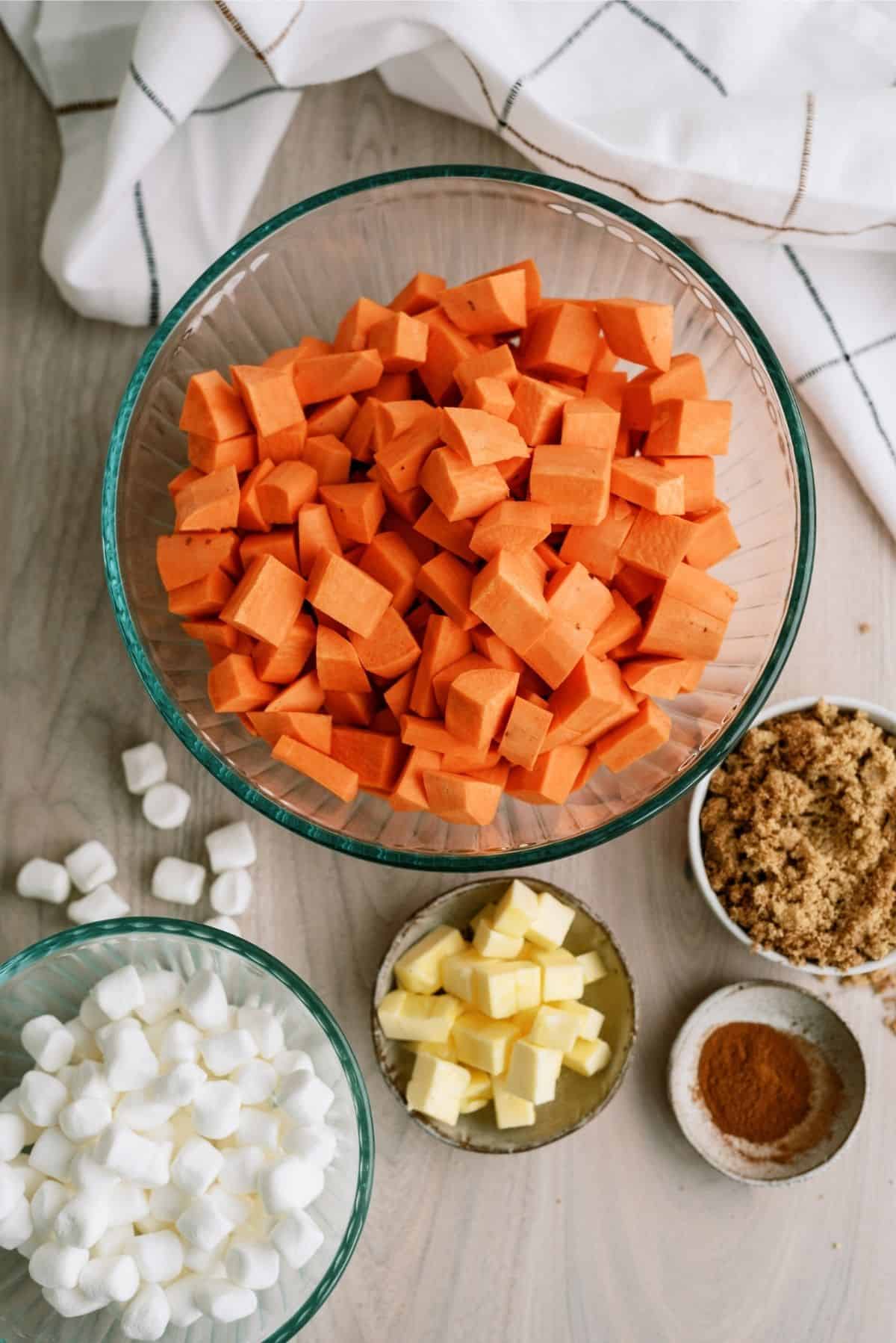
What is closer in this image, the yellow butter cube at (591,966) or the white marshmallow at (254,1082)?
the white marshmallow at (254,1082)

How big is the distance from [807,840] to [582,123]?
84 cm

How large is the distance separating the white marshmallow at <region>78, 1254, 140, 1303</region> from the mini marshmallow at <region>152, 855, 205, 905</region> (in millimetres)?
373

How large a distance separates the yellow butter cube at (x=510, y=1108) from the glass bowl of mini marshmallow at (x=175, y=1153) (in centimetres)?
17

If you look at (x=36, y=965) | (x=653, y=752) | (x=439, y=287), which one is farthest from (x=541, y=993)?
(x=439, y=287)

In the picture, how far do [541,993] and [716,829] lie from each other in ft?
0.90

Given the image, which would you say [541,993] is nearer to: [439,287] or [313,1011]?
[313,1011]

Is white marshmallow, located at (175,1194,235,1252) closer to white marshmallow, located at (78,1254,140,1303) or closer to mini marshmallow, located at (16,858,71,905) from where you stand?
white marshmallow, located at (78,1254,140,1303)

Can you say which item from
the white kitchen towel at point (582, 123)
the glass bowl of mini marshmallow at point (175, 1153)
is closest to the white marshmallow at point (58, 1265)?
the glass bowl of mini marshmallow at point (175, 1153)

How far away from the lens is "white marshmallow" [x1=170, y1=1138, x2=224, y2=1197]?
1.11 metres

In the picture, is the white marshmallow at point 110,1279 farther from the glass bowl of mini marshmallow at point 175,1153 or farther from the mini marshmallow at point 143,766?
the mini marshmallow at point 143,766

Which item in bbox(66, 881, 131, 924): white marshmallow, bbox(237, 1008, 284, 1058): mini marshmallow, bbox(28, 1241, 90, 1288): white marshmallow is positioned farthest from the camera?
bbox(66, 881, 131, 924): white marshmallow

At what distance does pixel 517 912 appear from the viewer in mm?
1257

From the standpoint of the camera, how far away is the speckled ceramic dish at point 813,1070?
1305 millimetres

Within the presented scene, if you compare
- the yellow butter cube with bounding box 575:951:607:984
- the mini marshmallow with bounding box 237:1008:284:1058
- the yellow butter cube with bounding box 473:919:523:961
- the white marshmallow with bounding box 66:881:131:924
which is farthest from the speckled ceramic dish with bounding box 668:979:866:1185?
the white marshmallow with bounding box 66:881:131:924
